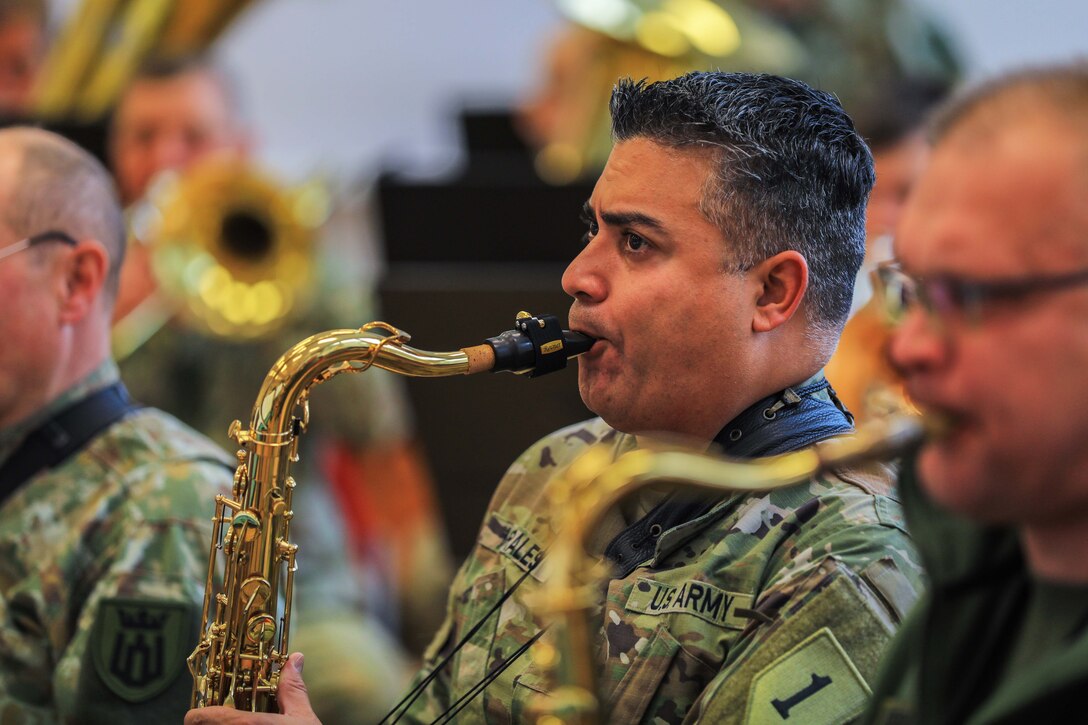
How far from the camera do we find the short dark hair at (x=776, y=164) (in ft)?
6.64

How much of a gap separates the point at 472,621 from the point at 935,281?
1181mm

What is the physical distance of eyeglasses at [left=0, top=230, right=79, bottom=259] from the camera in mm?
2668

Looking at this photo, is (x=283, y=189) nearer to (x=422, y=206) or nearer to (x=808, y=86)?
(x=422, y=206)

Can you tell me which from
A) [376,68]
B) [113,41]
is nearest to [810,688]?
[113,41]

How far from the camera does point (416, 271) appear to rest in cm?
448

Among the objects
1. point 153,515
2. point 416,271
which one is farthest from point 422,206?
point 153,515

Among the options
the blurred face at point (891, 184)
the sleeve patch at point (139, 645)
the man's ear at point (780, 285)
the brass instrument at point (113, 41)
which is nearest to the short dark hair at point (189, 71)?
the brass instrument at point (113, 41)

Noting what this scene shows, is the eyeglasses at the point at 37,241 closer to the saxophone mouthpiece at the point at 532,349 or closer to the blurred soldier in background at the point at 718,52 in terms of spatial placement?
the saxophone mouthpiece at the point at 532,349

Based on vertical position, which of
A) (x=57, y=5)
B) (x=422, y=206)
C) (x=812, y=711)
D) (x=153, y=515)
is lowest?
(x=812, y=711)

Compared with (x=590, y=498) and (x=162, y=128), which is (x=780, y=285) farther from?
(x=162, y=128)

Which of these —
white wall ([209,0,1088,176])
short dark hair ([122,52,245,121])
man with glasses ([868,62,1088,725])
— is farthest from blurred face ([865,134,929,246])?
white wall ([209,0,1088,176])

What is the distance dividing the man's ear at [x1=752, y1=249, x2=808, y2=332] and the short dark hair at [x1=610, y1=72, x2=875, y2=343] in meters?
0.02

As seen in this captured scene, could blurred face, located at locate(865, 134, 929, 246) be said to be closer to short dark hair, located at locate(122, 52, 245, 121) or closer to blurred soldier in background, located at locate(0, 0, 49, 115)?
short dark hair, located at locate(122, 52, 245, 121)

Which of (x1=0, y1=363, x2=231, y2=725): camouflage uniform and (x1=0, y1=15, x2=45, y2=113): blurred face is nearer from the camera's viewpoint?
(x1=0, y1=363, x2=231, y2=725): camouflage uniform
